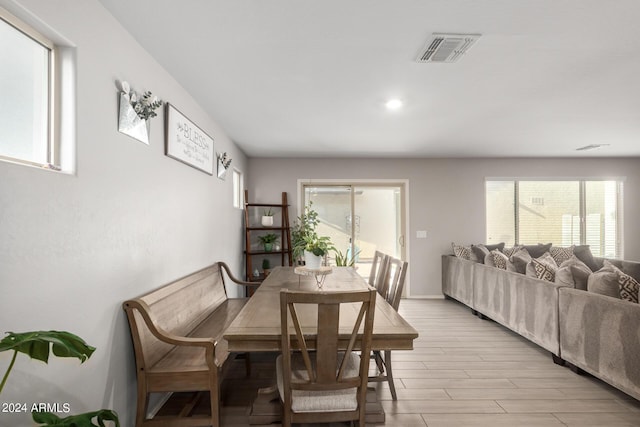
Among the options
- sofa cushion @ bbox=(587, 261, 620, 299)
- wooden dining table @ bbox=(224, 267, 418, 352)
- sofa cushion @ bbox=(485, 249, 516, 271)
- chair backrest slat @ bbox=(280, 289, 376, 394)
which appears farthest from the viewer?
sofa cushion @ bbox=(485, 249, 516, 271)

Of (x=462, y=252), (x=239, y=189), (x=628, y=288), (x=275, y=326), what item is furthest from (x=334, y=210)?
(x=275, y=326)

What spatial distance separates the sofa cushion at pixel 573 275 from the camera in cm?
281

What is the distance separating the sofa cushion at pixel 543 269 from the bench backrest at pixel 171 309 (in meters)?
3.14

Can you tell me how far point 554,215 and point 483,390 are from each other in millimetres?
4526

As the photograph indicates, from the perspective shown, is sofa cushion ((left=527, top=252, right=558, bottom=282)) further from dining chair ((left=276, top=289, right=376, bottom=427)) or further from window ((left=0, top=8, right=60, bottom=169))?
window ((left=0, top=8, right=60, bottom=169))

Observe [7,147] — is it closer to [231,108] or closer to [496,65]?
[231,108]

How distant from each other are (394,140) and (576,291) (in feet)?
8.65

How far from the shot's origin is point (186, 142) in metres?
2.69

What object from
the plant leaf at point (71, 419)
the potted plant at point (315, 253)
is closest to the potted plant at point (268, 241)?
the potted plant at point (315, 253)

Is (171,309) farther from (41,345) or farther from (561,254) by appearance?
(561,254)

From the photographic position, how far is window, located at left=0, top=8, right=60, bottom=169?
120 cm

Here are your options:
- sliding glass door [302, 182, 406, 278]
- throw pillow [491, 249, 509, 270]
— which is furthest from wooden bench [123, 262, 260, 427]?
sliding glass door [302, 182, 406, 278]

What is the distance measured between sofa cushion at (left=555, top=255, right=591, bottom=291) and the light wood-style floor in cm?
74

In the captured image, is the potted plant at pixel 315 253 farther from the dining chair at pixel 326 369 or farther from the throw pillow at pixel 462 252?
the throw pillow at pixel 462 252
